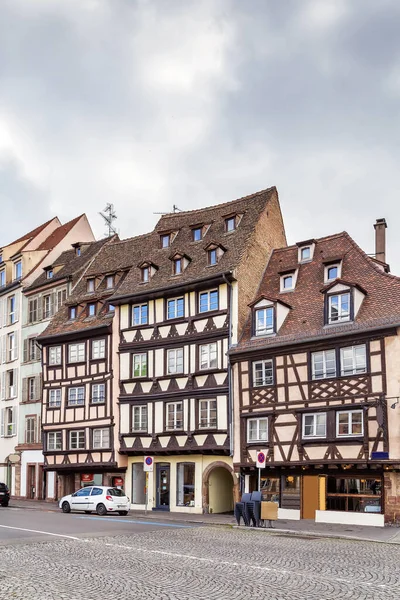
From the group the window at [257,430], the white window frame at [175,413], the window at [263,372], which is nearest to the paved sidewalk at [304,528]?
the window at [257,430]

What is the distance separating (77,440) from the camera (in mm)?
40750

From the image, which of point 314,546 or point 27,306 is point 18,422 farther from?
point 314,546

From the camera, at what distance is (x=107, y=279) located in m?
43.0

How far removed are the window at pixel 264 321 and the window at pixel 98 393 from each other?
33.0 ft

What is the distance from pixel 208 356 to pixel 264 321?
3409 mm

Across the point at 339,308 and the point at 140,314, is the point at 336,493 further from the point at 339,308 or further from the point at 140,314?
the point at 140,314

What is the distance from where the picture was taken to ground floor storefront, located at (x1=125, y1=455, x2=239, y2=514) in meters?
35.2

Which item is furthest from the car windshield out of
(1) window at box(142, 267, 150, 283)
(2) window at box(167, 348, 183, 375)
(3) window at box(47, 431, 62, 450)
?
(1) window at box(142, 267, 150, 283)

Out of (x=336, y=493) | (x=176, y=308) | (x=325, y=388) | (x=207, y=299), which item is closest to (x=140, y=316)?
(x=176, y=308)

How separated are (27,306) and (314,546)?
105 feet

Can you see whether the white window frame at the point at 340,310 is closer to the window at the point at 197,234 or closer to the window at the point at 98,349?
the window at the point at 197,234

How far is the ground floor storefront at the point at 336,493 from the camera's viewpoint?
28438mm

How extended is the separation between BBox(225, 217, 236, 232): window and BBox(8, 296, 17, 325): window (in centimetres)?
1749

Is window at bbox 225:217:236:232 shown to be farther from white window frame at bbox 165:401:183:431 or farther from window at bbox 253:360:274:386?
white window frame at bbox 165:401:183:431
